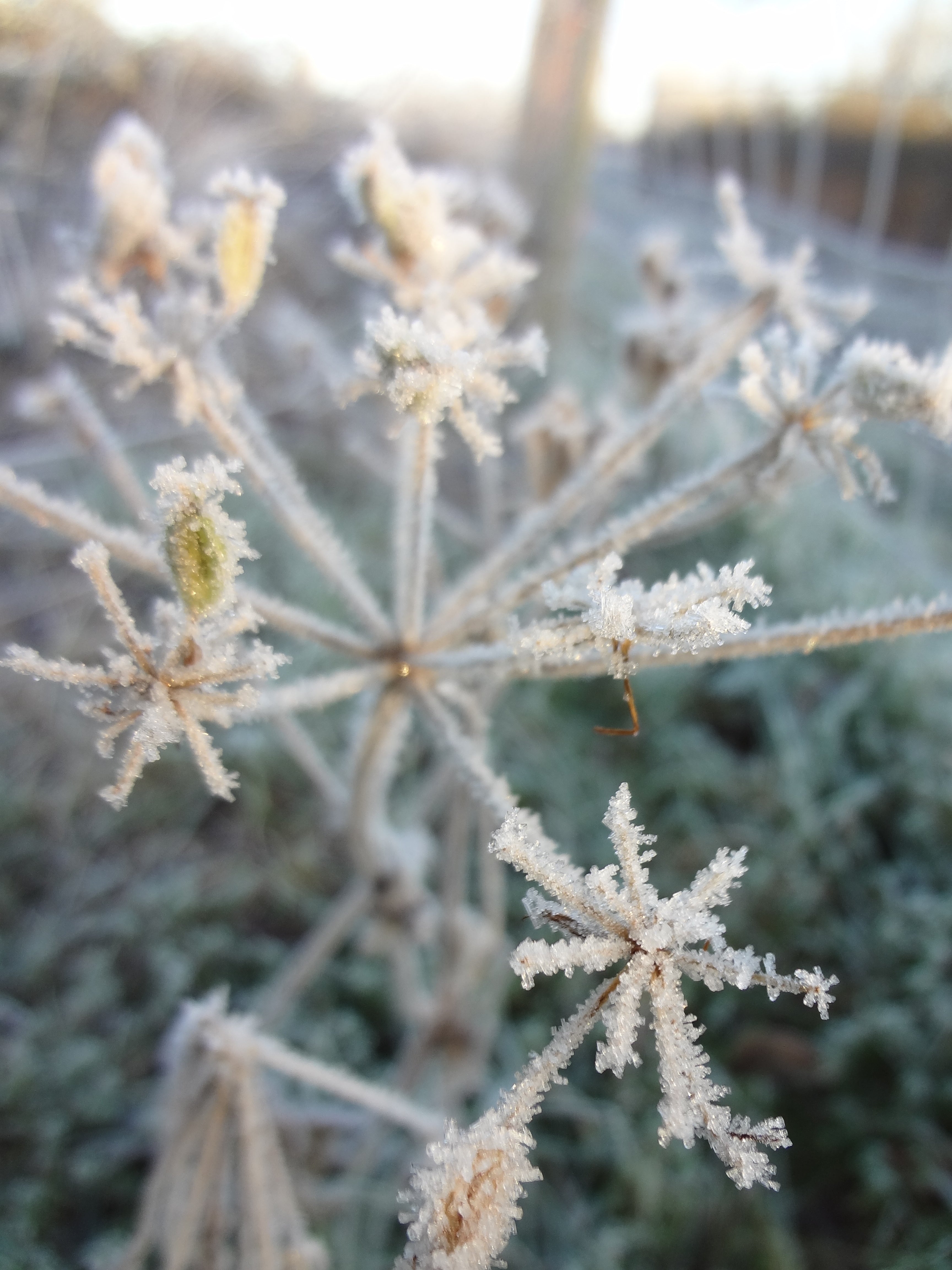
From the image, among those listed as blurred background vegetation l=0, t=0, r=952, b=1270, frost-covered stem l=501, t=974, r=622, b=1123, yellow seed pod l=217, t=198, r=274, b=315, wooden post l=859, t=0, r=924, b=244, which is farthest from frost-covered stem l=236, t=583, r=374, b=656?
wooden post l=859, t=0, r=924, b=244

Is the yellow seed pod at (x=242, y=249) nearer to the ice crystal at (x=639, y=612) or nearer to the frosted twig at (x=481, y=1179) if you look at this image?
the ice crystal at (x=639, y=612)

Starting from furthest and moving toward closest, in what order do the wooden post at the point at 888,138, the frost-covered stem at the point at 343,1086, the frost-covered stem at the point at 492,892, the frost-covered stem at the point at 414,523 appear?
the wooden post at the point at 888,138, the frost-covered stem at the point at 492,892, the frost-covered stem at the point at 343,1086, the frost-covered stem at the point at 414,523

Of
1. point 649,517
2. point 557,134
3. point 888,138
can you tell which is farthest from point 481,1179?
point 888,138

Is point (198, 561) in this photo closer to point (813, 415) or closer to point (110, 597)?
point (110, 597)

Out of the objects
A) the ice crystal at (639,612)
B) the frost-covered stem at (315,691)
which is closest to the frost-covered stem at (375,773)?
the frost-covered stem at (315,691)

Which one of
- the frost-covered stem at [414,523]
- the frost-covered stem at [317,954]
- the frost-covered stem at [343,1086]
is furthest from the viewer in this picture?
the frost-covered stem at [317,954]

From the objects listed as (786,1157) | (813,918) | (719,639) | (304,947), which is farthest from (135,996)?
(719,639)

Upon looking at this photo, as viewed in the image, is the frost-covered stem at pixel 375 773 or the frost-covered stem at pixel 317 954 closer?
the frost-covered stem at pixel 375 773

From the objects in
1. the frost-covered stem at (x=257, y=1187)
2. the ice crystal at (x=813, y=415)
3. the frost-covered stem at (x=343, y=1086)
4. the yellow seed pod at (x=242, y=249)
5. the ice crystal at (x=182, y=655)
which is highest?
the yellow seed pod at (x=242, y=249)
